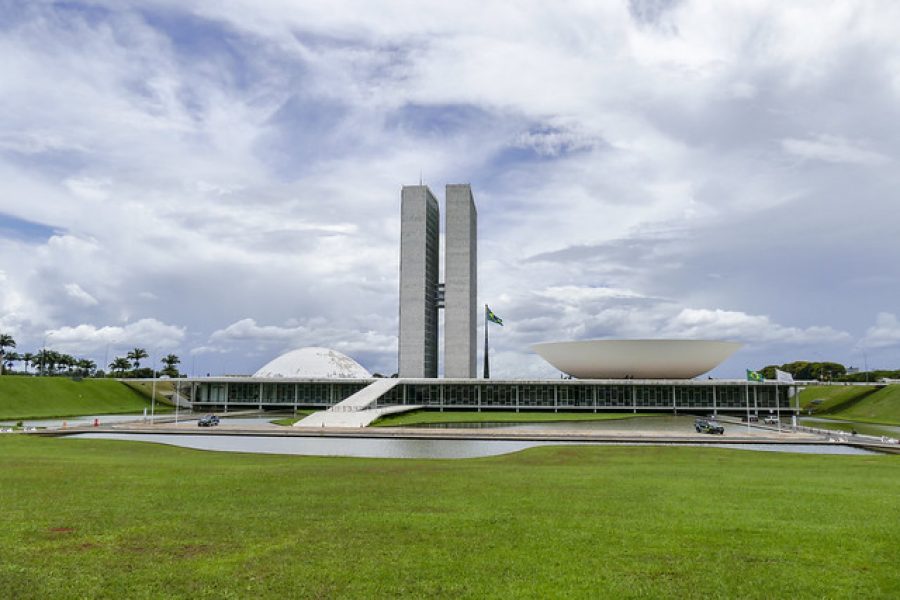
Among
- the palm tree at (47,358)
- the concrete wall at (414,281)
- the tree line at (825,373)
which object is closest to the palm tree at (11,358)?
the palm tree at (47,358)

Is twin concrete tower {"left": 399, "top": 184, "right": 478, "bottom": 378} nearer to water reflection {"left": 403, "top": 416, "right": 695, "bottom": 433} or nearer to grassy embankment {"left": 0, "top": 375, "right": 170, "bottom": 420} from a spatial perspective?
grassy embankment {"left": 0, "top": 375, "right": 170, "bottom": 420}

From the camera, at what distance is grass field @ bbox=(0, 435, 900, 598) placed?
8258mm

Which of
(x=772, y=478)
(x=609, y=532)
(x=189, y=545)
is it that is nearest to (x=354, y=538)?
(x=189, y=545)

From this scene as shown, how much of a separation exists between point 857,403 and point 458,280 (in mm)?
51985

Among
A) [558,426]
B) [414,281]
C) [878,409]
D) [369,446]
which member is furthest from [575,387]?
[369,446]

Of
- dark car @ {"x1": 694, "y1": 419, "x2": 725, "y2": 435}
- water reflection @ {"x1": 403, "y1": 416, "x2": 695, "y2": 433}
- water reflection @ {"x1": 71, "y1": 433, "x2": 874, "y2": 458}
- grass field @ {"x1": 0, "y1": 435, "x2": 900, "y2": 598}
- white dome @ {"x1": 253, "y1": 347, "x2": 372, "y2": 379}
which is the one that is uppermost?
white dome @ {"x1": 253, "y1": 347, "x2": 372, "y2": 379}

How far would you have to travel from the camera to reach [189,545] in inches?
395

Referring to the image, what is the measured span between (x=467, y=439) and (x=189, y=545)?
26.9m

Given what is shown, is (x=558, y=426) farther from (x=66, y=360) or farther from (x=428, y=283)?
(x=66, y=360)

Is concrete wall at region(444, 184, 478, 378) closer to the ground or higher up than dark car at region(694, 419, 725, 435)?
higher up

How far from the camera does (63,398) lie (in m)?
69.7

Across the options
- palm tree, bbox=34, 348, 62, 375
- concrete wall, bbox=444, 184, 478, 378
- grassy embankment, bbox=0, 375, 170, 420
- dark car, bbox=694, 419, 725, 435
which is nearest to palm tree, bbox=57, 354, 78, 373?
palm tree, bbox=34, 348, 62, 375

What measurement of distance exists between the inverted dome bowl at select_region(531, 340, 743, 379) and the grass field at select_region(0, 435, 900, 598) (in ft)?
194

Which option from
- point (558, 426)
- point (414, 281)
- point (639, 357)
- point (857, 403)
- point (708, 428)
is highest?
point (414, 281)
